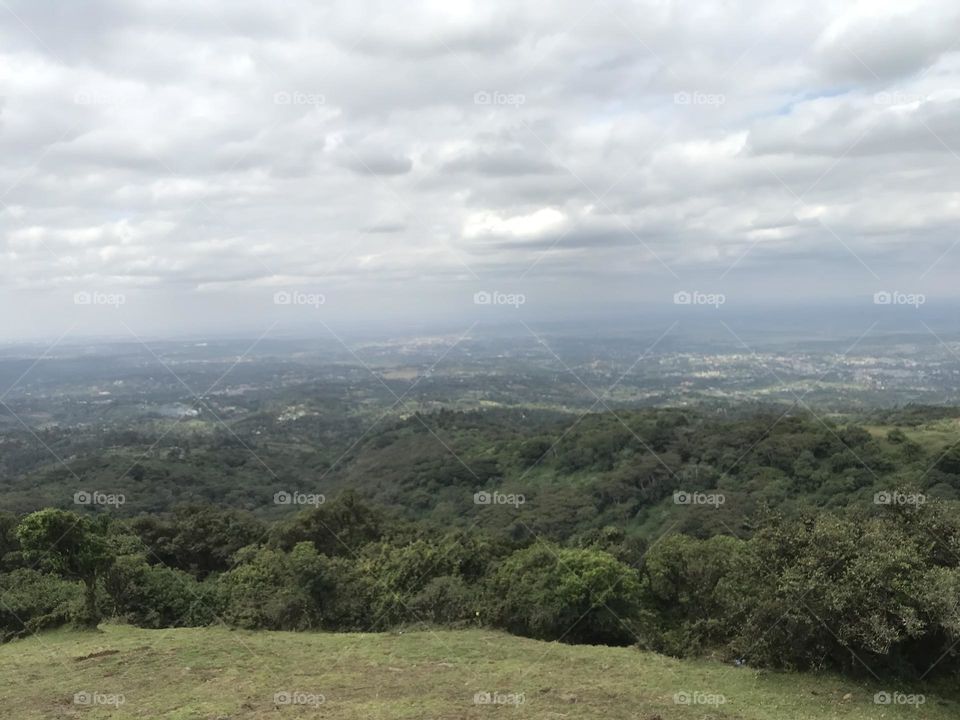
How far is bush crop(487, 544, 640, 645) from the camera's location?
1866 centimetres

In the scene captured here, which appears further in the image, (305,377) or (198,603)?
(305,377)

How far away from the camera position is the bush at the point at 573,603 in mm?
18656

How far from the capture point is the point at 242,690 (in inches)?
478

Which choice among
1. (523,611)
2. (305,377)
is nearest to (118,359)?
(305,377)

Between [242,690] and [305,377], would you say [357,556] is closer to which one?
[242,690]

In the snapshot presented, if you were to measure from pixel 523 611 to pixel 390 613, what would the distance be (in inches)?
159

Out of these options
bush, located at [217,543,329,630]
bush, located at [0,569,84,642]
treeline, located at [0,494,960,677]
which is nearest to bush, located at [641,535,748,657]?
treeline, located at [0,494,960,677]

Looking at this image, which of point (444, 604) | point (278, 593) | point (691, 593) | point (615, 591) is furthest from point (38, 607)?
point (691, 593)

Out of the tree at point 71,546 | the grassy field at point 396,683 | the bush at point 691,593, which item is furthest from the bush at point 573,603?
the tree at point 71,546

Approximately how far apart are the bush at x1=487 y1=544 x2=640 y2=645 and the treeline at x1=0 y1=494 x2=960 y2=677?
4cm

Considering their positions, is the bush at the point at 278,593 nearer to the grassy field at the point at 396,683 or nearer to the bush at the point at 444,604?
the grassy field at the point at 396,683

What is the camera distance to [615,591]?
19188 mm

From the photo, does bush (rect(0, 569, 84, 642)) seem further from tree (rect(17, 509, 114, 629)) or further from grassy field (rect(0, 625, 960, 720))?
grassy field (rect(0, 625, 960, 720))

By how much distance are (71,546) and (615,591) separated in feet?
52.4
